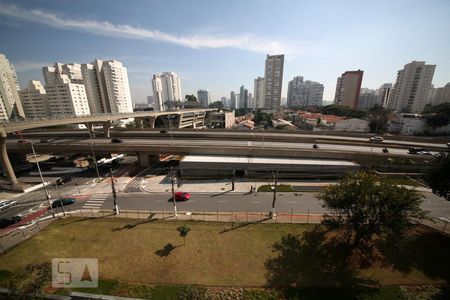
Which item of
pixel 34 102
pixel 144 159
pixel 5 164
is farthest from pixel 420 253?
pixel 34 102

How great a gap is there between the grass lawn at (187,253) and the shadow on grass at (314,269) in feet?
3.45

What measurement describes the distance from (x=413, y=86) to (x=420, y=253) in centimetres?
19416

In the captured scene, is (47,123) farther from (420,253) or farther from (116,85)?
(116,85)

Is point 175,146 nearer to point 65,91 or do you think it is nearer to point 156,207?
point 156,207

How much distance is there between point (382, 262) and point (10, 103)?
19321cm

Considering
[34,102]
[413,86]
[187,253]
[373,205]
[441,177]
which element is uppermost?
[413,86]

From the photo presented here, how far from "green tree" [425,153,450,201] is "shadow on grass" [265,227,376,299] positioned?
15.4 meters

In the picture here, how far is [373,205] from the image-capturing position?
1858 centimetres

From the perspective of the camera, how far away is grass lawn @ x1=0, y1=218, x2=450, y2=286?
1817cm

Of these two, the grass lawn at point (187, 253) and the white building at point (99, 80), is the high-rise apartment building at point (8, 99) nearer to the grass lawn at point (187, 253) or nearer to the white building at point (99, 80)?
the white building at point (99, 80)

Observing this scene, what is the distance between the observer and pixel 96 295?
1572 centimetres

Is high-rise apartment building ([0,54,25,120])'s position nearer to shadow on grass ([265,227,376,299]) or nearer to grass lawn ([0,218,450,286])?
grass lawn ([0,218,450,286])

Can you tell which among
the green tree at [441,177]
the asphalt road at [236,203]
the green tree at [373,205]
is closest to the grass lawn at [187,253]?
the green tree at [373,205]

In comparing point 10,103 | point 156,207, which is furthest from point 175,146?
point 10,103
